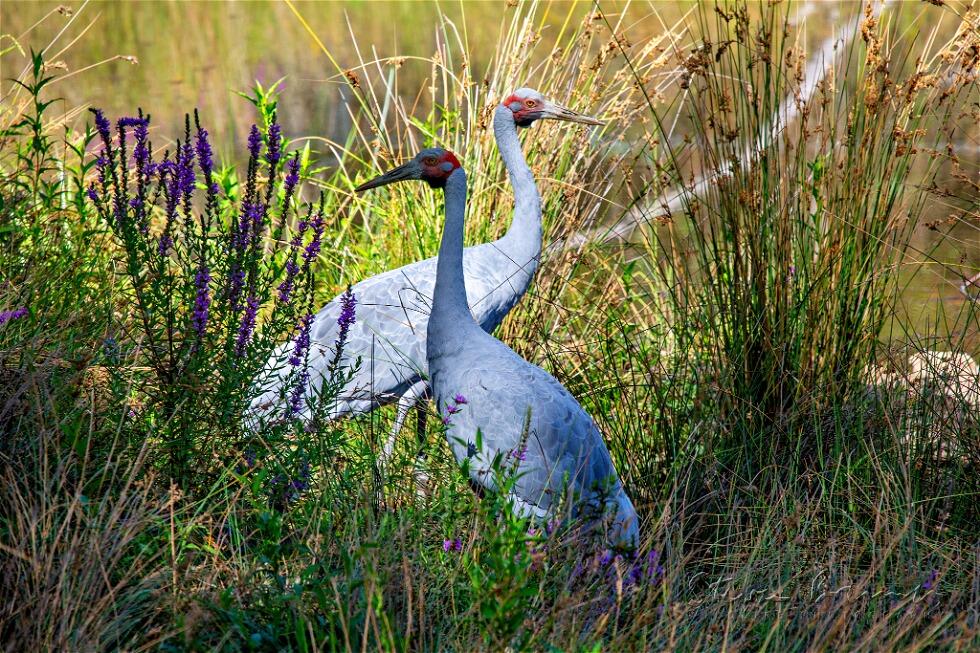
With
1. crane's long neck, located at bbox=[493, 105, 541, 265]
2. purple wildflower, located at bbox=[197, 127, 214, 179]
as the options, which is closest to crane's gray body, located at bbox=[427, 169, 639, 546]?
purple wildflower, located at bbox=[197, 127, 214, 179]

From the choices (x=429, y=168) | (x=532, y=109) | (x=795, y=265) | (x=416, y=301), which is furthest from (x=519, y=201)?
(x=795, y=265)

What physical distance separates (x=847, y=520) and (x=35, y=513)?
223cm

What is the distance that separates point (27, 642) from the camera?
2.20 m

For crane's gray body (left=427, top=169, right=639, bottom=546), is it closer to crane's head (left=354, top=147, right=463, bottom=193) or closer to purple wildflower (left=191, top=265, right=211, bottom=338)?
crane's head (left=354, top=147, right=463, bottom=193)

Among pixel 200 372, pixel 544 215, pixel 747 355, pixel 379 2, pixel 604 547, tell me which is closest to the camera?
pixel 604 547

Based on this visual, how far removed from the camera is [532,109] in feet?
15.4

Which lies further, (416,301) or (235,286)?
(416,301)

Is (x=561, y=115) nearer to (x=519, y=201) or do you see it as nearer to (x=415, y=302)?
(x=519, y=201)

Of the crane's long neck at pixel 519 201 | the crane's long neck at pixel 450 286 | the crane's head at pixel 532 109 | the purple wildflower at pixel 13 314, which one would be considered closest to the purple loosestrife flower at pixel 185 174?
the purple wildflower at pixel 13 314

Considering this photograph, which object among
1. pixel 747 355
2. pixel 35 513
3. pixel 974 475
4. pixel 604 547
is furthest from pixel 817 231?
pixel 35 513

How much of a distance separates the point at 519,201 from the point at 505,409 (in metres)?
1.50

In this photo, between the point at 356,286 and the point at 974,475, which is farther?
the point at 356,286

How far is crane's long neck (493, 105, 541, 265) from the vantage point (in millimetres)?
4512

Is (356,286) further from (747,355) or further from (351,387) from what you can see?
(747,355)
